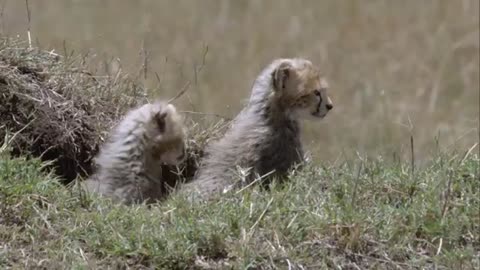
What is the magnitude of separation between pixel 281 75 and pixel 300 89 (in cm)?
13

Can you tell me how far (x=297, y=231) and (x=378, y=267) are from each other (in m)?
0.36

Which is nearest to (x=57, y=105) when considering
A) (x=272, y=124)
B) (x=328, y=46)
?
(x=272, y=124)

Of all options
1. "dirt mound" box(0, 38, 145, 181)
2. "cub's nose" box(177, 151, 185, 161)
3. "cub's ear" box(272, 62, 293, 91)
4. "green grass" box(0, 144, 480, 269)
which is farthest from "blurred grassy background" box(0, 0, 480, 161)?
"green grass" box(0, 144, 480, 269)

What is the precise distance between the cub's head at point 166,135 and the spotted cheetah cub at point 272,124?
7.3 inches

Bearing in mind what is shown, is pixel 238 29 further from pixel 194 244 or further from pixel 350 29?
pixel 194 244

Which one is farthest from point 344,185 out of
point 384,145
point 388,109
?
point 388,109

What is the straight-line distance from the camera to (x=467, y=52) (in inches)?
524

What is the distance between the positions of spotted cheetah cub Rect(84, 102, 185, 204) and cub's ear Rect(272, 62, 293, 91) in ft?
1.86

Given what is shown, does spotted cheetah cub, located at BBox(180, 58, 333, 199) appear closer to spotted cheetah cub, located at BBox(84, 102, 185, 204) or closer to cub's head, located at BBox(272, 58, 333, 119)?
cub's head, located at BBox(272, 58, 333, 119)

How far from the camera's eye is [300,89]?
816 cm

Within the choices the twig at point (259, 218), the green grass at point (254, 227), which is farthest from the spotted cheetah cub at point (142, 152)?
the twig at point (259, 218)

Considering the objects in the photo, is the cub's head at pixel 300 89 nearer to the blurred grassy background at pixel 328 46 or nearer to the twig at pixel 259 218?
the twig at pixel 259 218

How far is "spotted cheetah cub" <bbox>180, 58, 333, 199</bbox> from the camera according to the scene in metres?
7.96

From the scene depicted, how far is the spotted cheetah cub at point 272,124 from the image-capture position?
7.96 metres
